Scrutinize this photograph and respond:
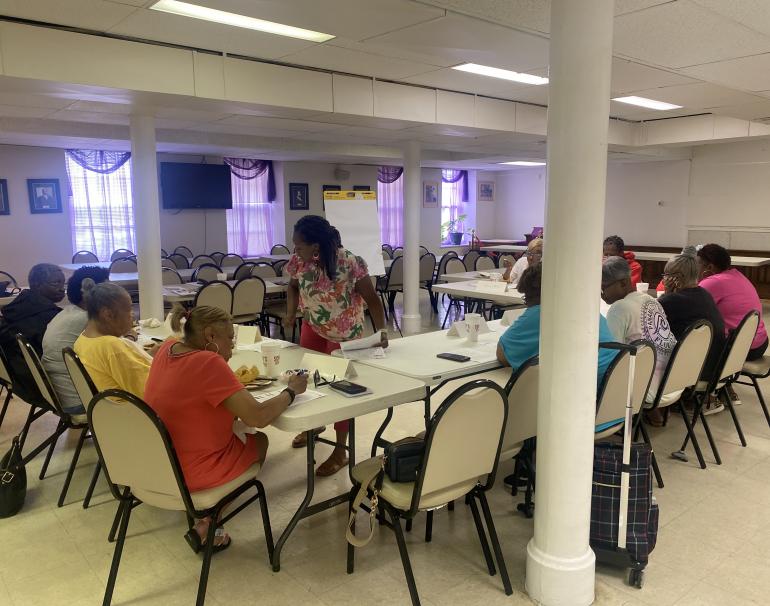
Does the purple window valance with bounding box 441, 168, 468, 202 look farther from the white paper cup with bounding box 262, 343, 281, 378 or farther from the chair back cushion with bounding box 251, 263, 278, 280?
the white paper cup with bounding box 262, 343, 281, 378

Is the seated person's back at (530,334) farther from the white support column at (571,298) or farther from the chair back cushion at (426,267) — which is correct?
the chair back cushion at (426,267)

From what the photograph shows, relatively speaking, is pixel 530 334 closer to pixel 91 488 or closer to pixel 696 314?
pixel 696 314

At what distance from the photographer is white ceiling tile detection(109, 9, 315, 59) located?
3.40 meters

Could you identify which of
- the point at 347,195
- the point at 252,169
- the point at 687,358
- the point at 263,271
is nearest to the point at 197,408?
Answer: the point at 687,358

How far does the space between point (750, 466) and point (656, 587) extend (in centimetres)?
152

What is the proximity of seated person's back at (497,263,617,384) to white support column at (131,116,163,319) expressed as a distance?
12.1 feet

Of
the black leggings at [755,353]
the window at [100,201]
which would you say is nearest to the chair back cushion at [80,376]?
the black leggings at [755,353]

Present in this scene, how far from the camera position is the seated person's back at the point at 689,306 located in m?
3.81

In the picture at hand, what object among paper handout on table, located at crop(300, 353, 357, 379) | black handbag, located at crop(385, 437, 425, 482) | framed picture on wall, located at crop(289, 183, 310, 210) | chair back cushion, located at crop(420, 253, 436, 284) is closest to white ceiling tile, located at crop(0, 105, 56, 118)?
paper handout on table, located at crop(300, 353, 357, 379)

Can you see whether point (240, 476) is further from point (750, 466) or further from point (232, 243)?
point (232, 243)

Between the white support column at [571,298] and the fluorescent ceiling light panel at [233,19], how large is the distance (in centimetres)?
195

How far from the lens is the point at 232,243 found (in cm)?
1139

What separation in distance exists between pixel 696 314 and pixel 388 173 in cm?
985

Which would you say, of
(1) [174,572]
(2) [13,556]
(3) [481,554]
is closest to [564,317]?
(3) [481,554]
